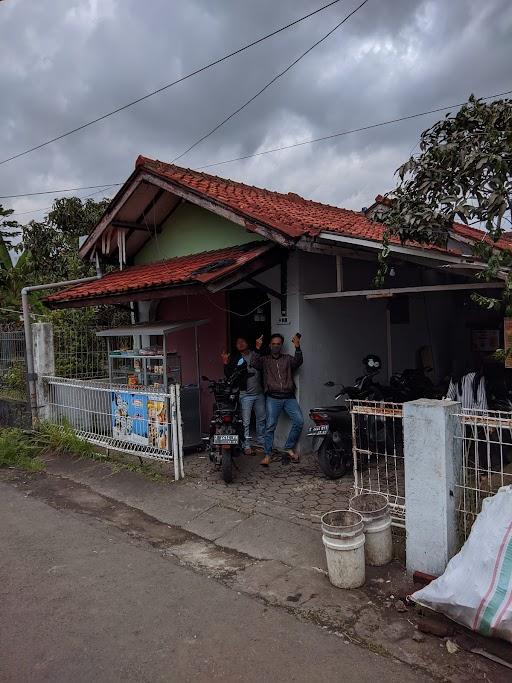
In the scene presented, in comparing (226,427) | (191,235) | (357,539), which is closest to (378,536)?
(357,539)

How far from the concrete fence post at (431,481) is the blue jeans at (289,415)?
3.19m

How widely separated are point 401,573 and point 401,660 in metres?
1.04

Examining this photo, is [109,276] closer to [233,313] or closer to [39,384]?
[39,384]

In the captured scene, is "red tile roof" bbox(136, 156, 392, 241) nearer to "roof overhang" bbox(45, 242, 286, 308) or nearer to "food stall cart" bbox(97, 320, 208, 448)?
"roof overhang" bbox(45, 242, 286, 308)

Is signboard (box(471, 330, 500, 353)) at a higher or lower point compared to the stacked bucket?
higher

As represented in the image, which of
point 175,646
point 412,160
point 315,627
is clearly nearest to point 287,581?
point 315,627

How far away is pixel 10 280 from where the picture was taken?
13.3 metres

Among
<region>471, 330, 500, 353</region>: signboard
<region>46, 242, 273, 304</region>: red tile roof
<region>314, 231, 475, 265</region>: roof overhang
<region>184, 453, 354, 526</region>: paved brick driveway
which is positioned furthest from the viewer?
<region>471, 330, 500, 353</region>: signboard

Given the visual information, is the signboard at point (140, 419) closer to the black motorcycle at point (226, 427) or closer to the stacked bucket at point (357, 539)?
the black motorcycle at point (226, 427)

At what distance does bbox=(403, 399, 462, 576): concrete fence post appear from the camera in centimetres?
380

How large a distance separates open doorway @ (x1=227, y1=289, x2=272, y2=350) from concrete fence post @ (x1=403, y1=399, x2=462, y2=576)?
4.21 m

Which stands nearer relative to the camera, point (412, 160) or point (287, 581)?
point (287, 581)

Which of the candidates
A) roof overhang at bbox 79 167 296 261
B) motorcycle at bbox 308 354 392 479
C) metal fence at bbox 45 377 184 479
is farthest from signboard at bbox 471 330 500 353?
metal fence at bbox 45 377 184 479

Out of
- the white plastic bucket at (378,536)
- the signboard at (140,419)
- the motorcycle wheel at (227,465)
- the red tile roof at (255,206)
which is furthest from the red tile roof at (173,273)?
the white plastic bucket at (378,536)
